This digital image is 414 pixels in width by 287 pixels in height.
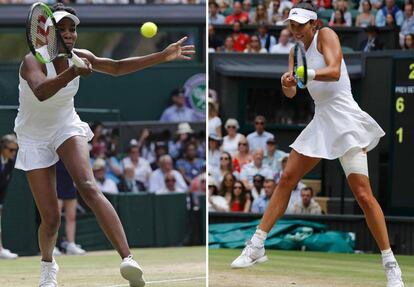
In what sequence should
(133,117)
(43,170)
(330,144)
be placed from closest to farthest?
1. (43,170)
2. (330,144)
3. (133,117)

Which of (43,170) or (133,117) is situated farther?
(133,117)

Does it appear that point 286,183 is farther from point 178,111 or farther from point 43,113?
point 178,111

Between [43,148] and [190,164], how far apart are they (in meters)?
8.80

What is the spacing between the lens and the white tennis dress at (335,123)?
712cm

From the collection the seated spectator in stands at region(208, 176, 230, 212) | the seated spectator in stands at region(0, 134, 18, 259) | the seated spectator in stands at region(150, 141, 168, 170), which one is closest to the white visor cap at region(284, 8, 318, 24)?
the seated spectator in stands at region(208, 176, 230, 212)

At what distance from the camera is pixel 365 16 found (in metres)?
14.0

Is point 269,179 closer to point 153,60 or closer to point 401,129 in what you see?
point 401,129

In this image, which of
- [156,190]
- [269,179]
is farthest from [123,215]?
[269,179]

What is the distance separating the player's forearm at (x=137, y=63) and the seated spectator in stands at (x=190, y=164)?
26.5ft

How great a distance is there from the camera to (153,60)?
6988mm

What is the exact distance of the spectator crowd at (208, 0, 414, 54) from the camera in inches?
521

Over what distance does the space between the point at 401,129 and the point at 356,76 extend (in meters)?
1.04

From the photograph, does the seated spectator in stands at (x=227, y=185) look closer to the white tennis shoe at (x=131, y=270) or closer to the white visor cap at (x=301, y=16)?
the white visor cap at (x=301, y=16)

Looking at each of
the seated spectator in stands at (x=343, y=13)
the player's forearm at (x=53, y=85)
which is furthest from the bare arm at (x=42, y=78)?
the seated spectator in stands at (x=343, y=13)
